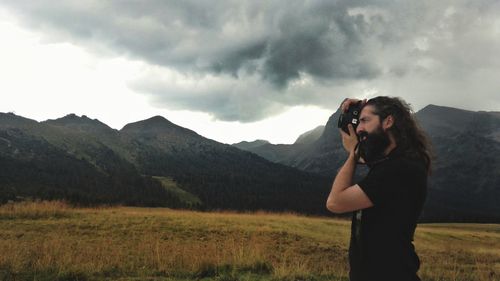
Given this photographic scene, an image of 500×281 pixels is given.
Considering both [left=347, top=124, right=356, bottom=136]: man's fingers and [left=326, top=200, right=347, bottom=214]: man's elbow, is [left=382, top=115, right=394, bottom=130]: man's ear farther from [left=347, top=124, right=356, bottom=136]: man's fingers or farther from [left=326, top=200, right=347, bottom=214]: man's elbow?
[left=326, top=200, right=347, bottom=214]: man's elbow

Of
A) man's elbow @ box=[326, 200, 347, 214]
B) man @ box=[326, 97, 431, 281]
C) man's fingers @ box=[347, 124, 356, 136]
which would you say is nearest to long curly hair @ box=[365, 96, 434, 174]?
man @ box=[326, 97, 431, 281]

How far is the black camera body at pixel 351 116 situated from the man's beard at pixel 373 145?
0.18 m

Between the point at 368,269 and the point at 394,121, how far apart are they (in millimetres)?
1102

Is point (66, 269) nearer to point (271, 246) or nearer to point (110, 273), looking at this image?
point (110, 273)

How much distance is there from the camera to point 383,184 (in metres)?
3.02

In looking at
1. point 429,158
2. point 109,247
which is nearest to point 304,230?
point 109,247

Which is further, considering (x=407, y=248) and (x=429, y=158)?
(x=429, y=158)

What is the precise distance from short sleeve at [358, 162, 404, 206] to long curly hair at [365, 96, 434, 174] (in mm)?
251

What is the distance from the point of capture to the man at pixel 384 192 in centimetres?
305

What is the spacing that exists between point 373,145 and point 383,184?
34 centimetres

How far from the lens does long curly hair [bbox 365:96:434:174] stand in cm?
327

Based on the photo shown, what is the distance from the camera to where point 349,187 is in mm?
3115

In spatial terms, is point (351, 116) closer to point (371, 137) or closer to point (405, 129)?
point (371, 137)

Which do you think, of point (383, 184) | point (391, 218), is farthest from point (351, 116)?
point (391, 218)
